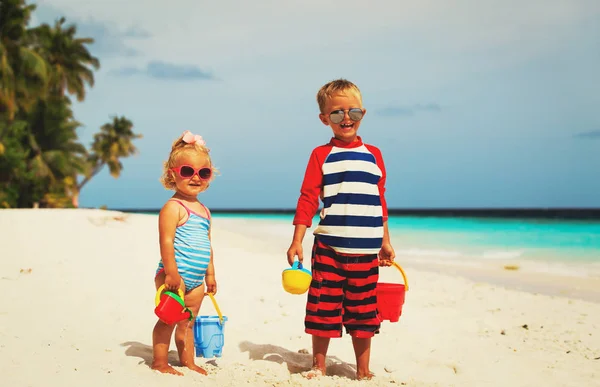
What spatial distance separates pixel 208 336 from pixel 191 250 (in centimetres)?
76

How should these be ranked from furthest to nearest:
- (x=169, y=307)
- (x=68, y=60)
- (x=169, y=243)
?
(x=68, y=60)
(x=169, y=243)
(x=169, y=307)

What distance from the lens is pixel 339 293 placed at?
3.53 meters

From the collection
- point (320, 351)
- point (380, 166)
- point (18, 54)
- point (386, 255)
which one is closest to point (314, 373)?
point (320, 351)

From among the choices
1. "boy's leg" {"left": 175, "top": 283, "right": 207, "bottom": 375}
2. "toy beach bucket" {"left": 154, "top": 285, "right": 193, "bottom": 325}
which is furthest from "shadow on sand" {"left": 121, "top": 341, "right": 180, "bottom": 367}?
"toy beach bucket" {"left": 154, "top": 285, "right": 193, "bottom": 325}

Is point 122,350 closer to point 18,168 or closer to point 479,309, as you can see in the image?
point 479,309

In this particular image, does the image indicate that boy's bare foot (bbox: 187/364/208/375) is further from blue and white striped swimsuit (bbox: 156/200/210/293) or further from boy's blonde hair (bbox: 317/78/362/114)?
boy's blonde hair (bbox: 317/78/362/114)

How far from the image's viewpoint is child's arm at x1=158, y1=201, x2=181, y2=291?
3.24 meters

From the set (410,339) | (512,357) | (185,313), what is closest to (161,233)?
(185,313)

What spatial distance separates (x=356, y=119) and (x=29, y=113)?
30.4 meters

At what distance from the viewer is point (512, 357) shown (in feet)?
14.8

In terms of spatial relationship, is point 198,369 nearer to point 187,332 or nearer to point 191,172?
point 187,332

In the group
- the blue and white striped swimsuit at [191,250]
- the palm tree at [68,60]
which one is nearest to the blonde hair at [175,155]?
the blue and white striped swimsuit at [191,250]

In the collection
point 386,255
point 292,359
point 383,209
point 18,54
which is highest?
point 18,54

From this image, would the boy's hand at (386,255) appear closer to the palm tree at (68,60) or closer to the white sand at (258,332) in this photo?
the white sand at (258,332)
